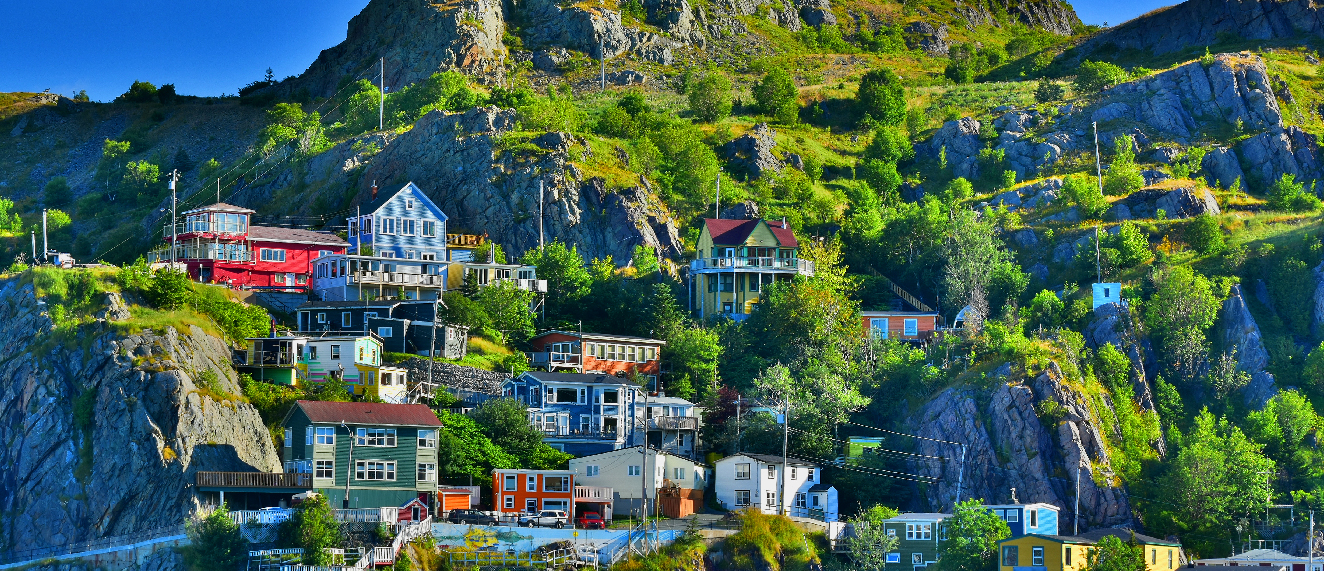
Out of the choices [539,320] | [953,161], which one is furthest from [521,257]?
[953,161]

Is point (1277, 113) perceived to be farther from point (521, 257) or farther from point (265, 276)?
point (265, 276)

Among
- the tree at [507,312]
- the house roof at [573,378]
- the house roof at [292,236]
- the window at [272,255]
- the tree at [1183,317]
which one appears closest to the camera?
the house roof at [573,378]

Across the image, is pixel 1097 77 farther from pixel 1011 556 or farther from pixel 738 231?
pixel 1011 556

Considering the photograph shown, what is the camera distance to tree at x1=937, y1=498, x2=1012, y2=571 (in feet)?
272

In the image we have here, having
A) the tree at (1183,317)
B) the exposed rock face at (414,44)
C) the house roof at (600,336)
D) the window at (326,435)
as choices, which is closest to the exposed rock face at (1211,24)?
the exposed rock face at (414,44)

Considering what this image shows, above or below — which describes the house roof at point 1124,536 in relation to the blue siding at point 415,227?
below

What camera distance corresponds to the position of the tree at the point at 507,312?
105 meters

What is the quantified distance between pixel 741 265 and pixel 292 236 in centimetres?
3045

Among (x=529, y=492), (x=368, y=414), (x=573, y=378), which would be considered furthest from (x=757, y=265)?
(x=368, y=414)

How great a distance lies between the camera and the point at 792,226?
412 feet

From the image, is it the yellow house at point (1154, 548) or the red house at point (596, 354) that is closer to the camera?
the yellow house at point (1154, 548)

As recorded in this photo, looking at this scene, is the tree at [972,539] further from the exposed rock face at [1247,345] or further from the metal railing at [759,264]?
the metal railing at [759,264]

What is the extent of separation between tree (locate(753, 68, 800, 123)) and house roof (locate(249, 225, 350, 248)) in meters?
52.9

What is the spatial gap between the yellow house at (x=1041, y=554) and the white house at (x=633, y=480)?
17161mm
